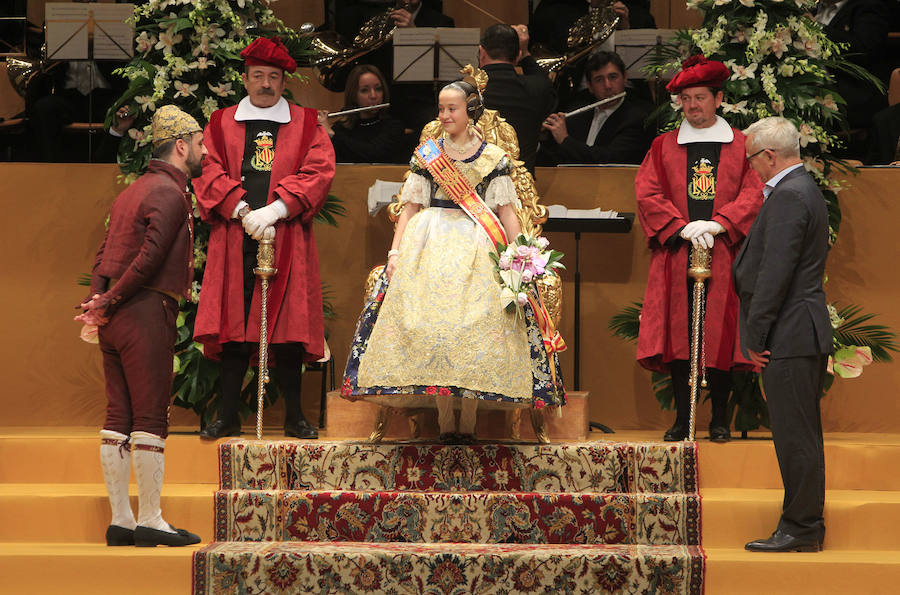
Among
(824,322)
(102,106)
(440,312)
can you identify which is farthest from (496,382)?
(102,106)

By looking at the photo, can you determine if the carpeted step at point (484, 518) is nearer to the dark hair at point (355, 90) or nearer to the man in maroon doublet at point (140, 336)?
the man in maroon doublet at point (140, 336)

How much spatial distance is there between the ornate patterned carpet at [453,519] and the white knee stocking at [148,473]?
26 cm

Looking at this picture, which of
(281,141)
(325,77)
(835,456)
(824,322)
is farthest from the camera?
(325,77)

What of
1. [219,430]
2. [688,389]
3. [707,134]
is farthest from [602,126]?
[219,430]

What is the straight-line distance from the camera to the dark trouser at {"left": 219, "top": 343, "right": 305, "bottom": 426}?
19.5 feet

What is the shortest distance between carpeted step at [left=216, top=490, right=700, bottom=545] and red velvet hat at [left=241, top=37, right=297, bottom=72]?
2.12 m

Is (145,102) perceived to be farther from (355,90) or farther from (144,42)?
(355,90)

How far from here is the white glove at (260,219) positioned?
19.1ft

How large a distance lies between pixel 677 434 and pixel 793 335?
1.26 m

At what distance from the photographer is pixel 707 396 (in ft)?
21.2

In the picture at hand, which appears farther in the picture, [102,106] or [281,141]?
[102,106]

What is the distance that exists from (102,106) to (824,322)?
4332mm

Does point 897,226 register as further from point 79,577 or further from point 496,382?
point 79,577

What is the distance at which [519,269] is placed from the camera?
5.21 metres
